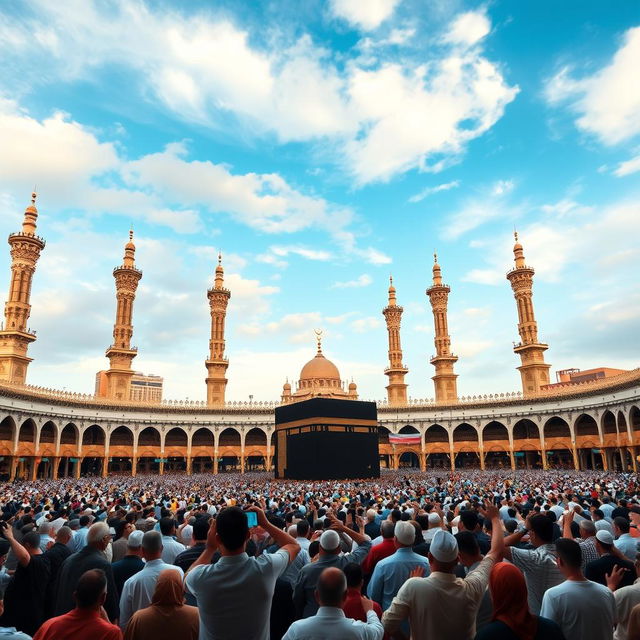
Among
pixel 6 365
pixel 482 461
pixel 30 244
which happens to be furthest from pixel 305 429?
pixel 30 244

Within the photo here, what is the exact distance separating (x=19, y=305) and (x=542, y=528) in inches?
1788

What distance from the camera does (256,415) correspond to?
5144cm

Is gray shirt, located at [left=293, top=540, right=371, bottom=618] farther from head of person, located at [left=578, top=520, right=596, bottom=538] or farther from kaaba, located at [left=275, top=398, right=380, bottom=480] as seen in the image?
kaaba, located at [left=275, top=398, right=380, bottom=480]

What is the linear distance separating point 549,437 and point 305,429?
85.1 feet

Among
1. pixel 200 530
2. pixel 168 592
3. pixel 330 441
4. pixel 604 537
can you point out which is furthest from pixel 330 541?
pixel 330 441

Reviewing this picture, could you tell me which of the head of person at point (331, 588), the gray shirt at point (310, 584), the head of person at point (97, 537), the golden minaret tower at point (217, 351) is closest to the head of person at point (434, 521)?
the gray shirt at point (310, 584)

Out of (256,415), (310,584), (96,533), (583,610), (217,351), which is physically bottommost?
(310,584)

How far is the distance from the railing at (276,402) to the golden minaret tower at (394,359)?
419cm

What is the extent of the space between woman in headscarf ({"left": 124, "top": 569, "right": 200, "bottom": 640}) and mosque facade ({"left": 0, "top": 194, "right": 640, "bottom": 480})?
126ft

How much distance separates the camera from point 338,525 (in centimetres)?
416

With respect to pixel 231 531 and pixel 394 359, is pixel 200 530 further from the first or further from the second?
pixel 394 359

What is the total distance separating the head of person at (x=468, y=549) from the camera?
3.41 m

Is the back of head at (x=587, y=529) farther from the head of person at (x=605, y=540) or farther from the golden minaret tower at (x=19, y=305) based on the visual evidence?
the golden minaret tower at (x=19, y=305)

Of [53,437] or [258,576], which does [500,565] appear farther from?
[53,437]
